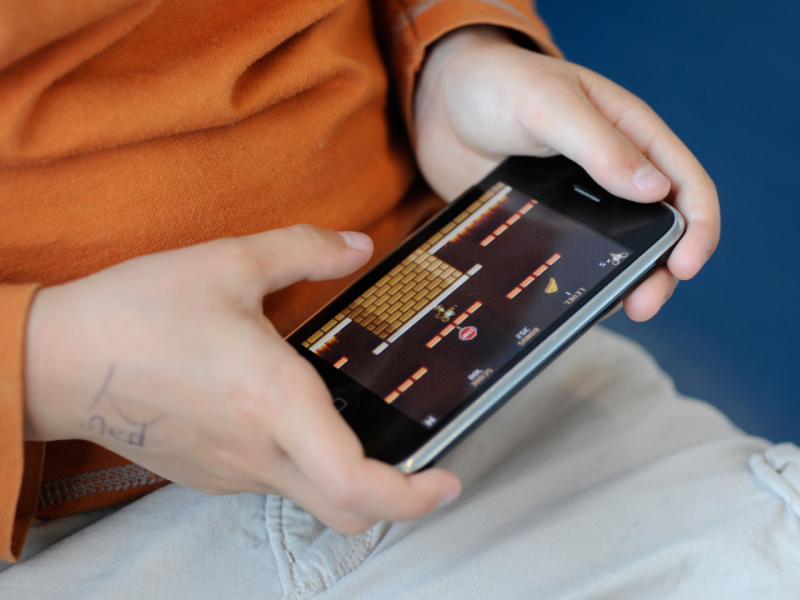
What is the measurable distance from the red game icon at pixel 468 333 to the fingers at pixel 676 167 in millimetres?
122

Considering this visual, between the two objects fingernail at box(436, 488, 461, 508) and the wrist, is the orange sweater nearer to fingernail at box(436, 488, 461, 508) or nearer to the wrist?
the wrist

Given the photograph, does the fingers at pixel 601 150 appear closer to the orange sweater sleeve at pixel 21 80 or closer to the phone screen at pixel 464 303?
the phone screen at pixel 464 303

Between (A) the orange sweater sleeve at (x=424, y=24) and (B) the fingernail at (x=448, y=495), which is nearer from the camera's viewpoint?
(B) the fingernail at (x=448, y=495)

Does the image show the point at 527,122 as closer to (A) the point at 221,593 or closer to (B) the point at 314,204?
(B) the point at 314,204

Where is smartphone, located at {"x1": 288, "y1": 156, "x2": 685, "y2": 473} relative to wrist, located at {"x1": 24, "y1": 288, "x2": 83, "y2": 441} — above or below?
below

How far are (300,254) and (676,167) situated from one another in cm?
24

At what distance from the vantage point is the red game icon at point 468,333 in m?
0.35

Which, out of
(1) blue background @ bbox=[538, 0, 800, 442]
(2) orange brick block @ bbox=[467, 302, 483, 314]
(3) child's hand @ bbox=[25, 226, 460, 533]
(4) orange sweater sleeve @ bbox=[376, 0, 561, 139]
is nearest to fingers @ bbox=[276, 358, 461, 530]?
(3) child's hand @ bbox=[25, 226, 460, 533]

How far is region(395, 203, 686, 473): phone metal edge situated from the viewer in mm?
304

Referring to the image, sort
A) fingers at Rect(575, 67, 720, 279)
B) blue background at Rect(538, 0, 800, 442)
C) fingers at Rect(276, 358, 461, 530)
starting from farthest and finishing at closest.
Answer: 1. blue background at Rect(538, 0, 800, 442)
2. fingers at Rect(575, 67, 720, 279)
3. fingers at Rect(276, 358, 461, 530)

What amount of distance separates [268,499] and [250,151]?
0.62 ft

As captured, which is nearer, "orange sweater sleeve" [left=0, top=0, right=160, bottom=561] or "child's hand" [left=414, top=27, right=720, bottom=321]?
"orange sweater sleeve" [left=0, top=0, right=160, bottom=561]

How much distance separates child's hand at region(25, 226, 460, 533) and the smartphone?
1.4 inches

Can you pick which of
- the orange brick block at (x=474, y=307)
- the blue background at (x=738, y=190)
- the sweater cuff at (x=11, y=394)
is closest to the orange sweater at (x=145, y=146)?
the sweater cuff at (x=11, y=394)
